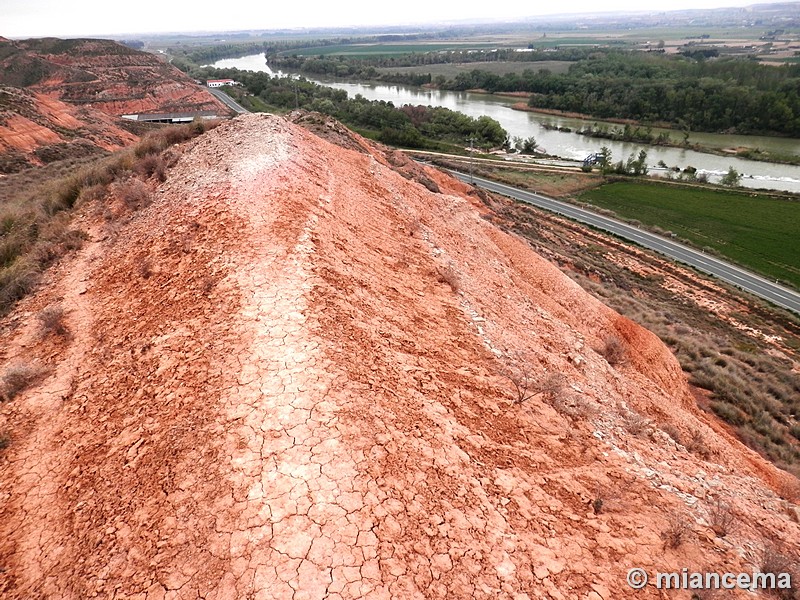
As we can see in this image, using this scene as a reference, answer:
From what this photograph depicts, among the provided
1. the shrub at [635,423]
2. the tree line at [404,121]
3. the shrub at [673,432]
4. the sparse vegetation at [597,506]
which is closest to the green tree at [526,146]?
the tree line at [404,121]

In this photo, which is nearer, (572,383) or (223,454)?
(223,454)

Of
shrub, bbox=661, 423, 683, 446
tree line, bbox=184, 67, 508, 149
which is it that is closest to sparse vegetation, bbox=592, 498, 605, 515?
shrub, bbox=661, 423, 683, 446

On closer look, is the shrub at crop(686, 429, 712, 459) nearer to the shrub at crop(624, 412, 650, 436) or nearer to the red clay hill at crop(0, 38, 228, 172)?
the shrub at crop(624, 412, 650, 436)

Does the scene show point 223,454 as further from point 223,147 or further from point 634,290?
point 634,290

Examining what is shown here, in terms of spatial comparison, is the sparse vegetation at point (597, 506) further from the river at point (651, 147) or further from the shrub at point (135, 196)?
the river at point (651, 147)

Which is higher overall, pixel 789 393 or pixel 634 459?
pixel 634 459

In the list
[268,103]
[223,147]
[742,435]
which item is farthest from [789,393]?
[268,103]
